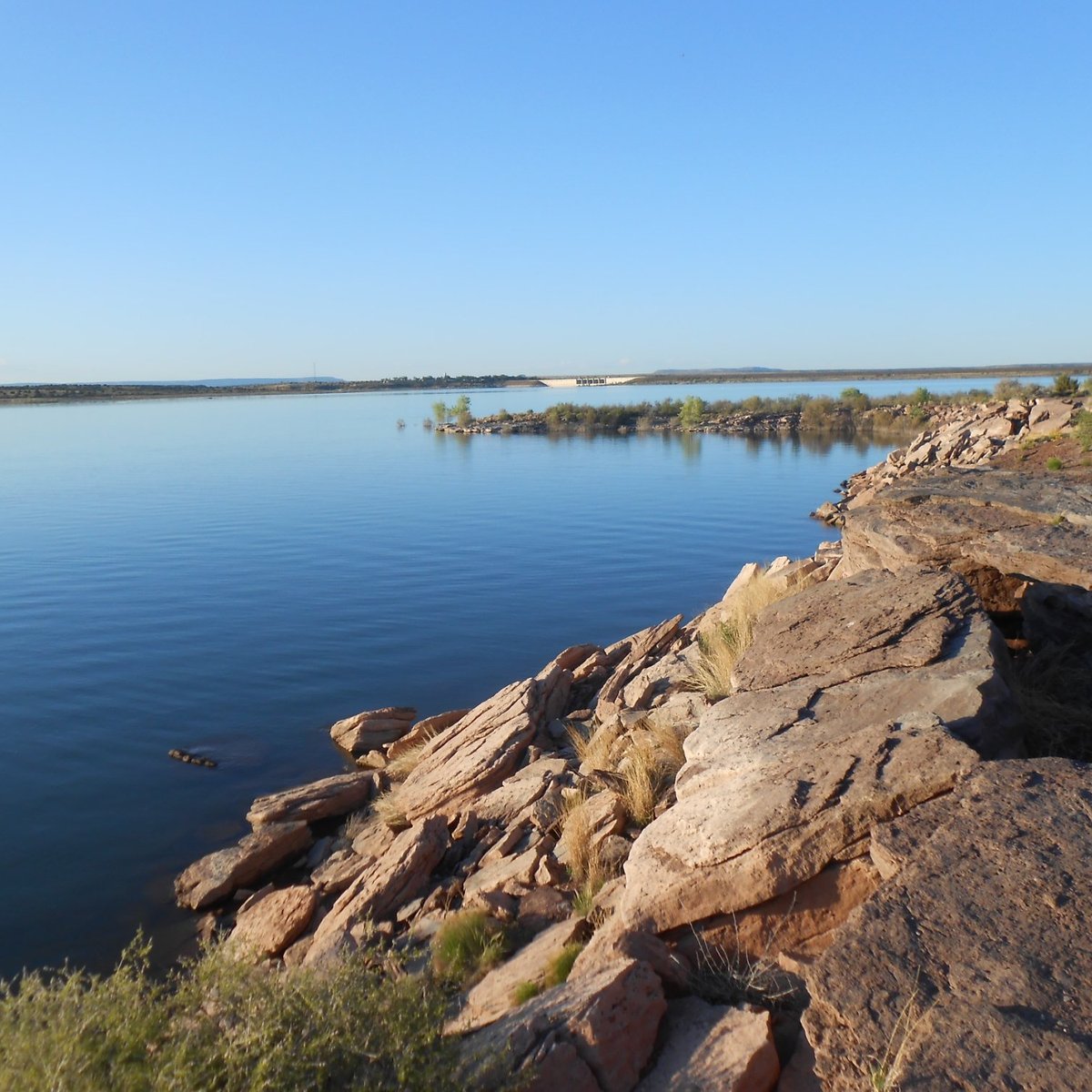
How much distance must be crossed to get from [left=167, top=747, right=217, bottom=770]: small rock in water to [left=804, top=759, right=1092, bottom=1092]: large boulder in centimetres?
1109

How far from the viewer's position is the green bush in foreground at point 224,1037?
158 inches

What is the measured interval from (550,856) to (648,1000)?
3303 millimetres

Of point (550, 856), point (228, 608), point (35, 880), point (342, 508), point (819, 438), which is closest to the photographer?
point (550, 856)

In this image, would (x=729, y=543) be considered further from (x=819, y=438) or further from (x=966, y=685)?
(x=819, y=438)

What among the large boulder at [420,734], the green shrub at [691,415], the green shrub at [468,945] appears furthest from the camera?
the green shrub at [691,415]

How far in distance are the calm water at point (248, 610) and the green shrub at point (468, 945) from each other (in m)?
4.38

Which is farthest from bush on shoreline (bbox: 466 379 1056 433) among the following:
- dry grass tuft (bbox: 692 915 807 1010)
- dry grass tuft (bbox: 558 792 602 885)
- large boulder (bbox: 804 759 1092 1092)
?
dry grass tuft (bbox: 692 915 807 1010)

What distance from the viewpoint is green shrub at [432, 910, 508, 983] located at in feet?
21.5

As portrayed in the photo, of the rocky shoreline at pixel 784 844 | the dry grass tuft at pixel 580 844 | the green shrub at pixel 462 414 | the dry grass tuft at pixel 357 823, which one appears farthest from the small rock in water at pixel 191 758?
the green shrub at pixel 462 414

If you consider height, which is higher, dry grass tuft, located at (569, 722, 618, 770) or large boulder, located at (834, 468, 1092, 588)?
large boulder, located at (834, 468, 1092, 588)

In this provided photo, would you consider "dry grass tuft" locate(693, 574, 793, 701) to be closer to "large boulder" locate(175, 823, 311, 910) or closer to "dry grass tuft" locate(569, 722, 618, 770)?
"dry grass tuft" locate(569, 722, 618, 770)

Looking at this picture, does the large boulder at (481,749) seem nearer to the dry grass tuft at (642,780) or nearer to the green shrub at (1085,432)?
the dry grass tuft at (642,780)

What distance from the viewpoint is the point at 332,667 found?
17.5 metres

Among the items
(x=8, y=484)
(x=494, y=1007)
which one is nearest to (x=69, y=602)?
(x=494, y=1007)
